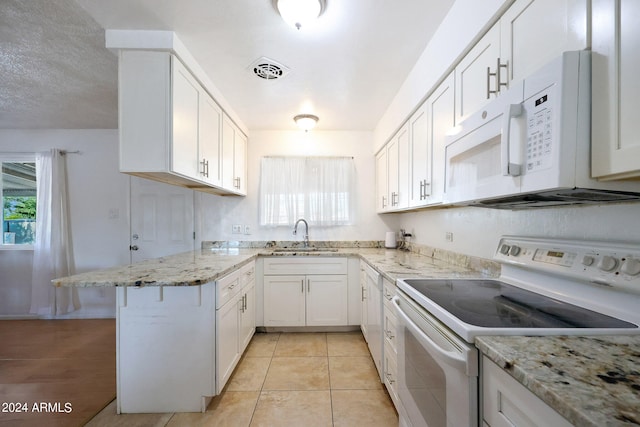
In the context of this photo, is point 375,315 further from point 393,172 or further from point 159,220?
point 159,220

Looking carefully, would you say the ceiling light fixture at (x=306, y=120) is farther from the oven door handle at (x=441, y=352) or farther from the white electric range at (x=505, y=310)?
the oven door handle at (x=441, y=352)

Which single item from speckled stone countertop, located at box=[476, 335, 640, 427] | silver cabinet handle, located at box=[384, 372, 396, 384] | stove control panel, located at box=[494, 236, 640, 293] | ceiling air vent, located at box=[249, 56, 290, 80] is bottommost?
silver cabinet handle, located at box=[384, 372, 396, 384]

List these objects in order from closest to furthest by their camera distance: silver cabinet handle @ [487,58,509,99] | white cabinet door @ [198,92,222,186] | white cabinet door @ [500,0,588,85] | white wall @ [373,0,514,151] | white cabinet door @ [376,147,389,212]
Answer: white cabinet door @ [500,0,588,85] < silver cabinet handle @ [487,58,509,99] < white wall @ [373,0,514,151] < white cabinet door @ [198,92,222,186] < white cabinet door @ [376,147,389,212]

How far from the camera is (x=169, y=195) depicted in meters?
3.37

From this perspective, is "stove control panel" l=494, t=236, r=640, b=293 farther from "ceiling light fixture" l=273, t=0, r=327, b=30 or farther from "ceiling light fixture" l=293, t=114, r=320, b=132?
"ceiling light fixture" l=293, t=114, r=320, b=132

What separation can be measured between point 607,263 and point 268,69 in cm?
221

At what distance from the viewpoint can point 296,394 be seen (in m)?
1.85

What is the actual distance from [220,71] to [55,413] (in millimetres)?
2671

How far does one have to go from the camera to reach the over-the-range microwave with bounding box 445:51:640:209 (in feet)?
2.33

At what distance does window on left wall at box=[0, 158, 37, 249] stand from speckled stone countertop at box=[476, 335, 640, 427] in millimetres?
5089

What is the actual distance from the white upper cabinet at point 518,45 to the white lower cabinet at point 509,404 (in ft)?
3.08

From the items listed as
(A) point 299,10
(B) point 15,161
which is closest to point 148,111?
(A) point 299,10

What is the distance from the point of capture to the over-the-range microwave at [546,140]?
2.33 ft

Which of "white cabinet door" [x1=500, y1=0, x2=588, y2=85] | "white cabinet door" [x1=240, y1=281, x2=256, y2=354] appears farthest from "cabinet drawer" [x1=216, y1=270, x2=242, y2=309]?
"white cabinet door" [x1=500, y1=0, x2=588, y2=85]
